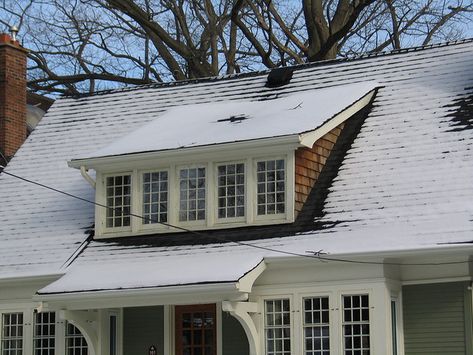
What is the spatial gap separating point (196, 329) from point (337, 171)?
3630 mm

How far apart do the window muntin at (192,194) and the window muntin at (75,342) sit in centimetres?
285

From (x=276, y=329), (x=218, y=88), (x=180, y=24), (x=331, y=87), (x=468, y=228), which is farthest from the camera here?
(x=180, y=24)

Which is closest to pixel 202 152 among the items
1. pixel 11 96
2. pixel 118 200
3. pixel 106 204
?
pixel 118 200

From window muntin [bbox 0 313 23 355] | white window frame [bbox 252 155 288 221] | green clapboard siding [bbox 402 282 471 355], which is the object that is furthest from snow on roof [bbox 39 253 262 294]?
green clapboard siding [bbox 402 282 471 355]

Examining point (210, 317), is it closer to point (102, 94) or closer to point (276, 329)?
point (276, 329)

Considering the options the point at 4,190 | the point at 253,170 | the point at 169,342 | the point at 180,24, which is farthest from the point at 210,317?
the point at 180,24

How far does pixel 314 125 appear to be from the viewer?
18609mm

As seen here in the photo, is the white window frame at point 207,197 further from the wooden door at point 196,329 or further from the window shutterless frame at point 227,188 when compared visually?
the wooden door at point 196,329

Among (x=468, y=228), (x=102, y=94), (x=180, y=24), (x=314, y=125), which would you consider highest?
(x=180, y=24)

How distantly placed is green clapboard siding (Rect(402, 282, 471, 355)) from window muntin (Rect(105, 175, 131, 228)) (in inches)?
206

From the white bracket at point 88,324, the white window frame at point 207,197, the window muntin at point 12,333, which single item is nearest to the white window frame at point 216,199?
the white window frame at point 207,197

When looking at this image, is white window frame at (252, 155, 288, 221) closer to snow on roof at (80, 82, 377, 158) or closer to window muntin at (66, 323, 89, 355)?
snow on roof at (80, 82, 377, 158)

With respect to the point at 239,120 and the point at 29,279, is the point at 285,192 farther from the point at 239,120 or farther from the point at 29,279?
the point at 29,279

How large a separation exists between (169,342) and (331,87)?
6.05m
